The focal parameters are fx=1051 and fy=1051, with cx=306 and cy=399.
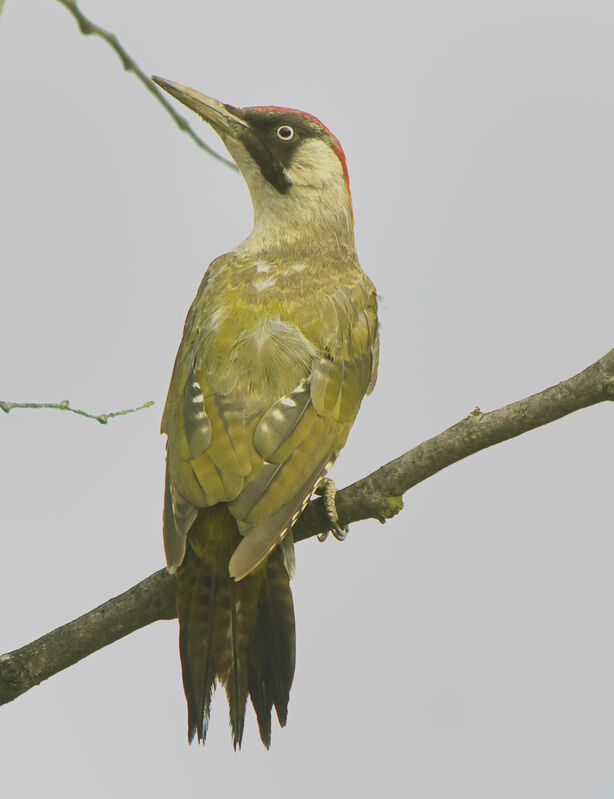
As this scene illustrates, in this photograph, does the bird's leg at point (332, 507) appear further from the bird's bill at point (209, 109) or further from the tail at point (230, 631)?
the bird's bill at point (209, 109)

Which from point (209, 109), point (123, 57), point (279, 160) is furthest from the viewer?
point (279, 160)

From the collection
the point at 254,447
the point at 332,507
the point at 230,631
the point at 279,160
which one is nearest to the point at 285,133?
the point at 279,160

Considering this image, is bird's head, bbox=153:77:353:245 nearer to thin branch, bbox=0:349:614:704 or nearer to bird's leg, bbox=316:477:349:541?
bird's leg, bbox=316:477:349:541

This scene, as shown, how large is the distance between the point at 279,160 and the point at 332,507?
7.92ft

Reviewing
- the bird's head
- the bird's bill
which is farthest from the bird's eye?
the bird's bill

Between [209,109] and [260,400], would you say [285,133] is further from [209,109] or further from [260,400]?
[260,400]

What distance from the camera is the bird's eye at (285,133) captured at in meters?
5.74

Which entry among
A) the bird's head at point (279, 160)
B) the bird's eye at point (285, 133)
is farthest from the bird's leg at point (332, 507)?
the bird's eye at point (285, 133)

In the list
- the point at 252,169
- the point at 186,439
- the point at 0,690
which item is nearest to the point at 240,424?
the point at 186,439

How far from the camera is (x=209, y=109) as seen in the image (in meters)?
5.62

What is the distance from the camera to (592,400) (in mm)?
3494

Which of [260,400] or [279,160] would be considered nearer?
[260,400]

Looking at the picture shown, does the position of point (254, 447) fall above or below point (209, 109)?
below

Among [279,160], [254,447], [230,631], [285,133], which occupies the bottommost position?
[230,631]
